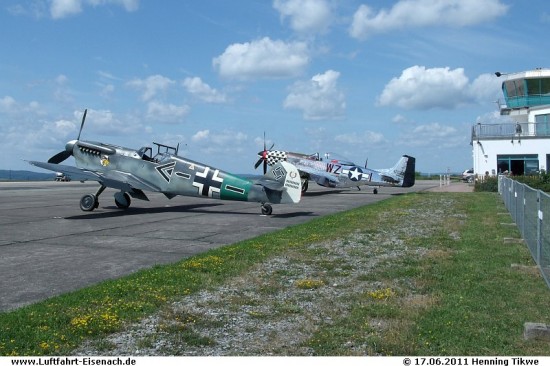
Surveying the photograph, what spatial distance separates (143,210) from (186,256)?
12.8 metres

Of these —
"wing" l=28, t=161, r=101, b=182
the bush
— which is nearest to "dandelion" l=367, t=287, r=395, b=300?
"wing" l=28, t=161, r=101, b=182

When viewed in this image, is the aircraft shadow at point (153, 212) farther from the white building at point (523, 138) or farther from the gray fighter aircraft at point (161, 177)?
the white building at point (523, 138)

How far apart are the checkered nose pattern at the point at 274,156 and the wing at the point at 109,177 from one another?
1828 cm

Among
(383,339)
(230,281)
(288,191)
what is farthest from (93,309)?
(288,191)

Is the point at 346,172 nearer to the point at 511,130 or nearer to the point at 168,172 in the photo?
the point at 511,130

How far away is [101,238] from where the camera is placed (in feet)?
47.6

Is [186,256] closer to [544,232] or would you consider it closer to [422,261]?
[422,261]

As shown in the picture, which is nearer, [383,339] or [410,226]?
[383,339]

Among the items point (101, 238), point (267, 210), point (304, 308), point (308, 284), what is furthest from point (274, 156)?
point (304, 308)

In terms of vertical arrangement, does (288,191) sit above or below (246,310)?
above

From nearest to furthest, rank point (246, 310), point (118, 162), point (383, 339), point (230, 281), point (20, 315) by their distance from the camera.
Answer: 1. point (383, 339)
2. point (20, 315)
3. point (246, 310)
4. point (230, 281)
5. point (118, 162)

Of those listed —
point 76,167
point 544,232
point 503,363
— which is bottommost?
point 503,363

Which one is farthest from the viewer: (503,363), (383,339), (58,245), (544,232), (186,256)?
(58,245)

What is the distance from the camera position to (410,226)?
57.2 ft
